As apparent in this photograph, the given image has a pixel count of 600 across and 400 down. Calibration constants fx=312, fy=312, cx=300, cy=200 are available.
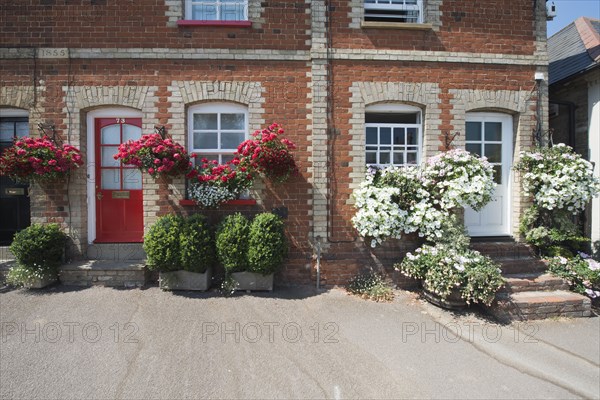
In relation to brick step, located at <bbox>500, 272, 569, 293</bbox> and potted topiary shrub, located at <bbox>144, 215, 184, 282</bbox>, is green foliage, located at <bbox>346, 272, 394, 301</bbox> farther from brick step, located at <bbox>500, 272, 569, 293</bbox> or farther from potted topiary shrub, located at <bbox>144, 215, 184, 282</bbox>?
potted topiary shrub, located at <bbox>144, 215, 184, 282</bbox>

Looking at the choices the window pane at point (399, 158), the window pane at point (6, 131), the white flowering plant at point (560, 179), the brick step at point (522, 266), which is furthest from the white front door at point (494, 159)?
the window pane at point (6, 131)

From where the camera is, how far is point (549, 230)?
5.48m

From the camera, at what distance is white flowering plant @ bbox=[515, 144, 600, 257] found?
5.13m

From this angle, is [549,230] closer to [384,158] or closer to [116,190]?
[384,158]

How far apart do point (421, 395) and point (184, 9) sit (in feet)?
21.1

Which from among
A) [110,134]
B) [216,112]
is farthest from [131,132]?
[216,112]

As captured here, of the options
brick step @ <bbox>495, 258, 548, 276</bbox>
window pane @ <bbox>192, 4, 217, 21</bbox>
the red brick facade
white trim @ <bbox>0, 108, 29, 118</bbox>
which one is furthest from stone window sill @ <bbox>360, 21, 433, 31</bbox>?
white trim @ <bbox>0, 108, 29, 118</bbox>

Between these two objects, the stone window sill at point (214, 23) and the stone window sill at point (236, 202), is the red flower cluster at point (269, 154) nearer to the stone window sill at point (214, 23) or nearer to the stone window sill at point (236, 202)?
the stone window sill at point (236, 202)

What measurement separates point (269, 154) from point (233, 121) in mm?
1217

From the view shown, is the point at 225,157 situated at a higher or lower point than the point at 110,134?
lower

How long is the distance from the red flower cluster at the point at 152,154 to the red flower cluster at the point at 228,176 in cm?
37

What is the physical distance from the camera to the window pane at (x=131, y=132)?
5477mm

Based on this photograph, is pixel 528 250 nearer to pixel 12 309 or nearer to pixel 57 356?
pixel 57 356

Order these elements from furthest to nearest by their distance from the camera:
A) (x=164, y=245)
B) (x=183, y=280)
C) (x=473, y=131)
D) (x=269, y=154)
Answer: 1. (x=473, y=131)
2. (x=183, y=280)
3. (x=269, y=154)
4. (x=164, y=245)
